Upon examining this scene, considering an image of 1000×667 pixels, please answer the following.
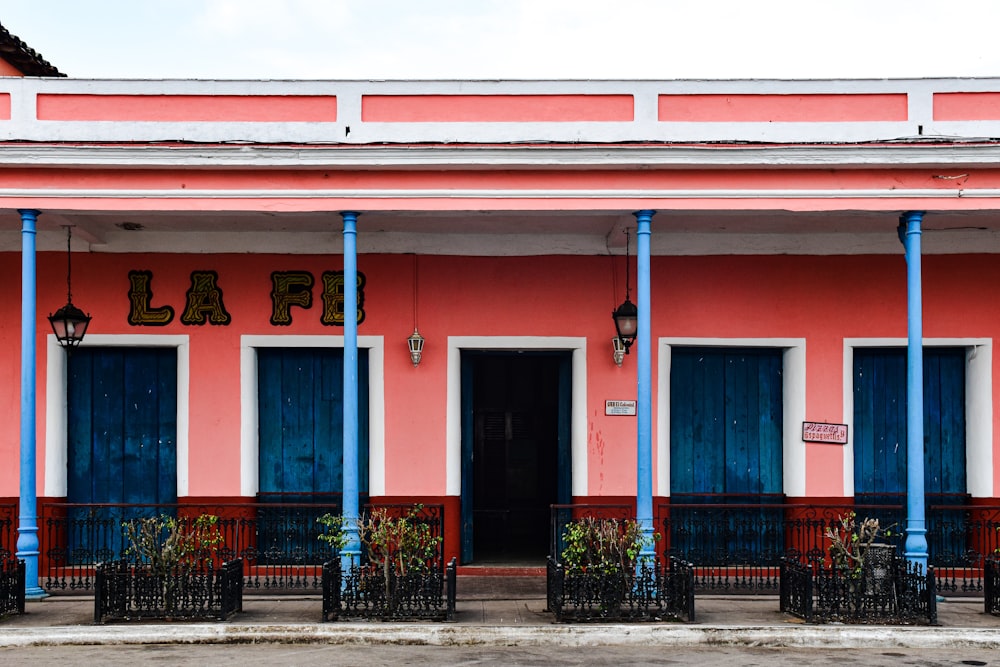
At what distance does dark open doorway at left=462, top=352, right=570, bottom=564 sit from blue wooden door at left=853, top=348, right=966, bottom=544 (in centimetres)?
354

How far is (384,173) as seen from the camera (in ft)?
35.0

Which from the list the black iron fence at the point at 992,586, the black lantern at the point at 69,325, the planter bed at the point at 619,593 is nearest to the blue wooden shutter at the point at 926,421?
the black iron fence at the point at 992,586

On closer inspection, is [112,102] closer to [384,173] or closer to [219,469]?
[384,173]

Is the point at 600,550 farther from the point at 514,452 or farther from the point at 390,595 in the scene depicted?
the point at 514,452

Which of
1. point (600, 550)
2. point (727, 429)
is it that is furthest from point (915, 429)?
point (600, 550)

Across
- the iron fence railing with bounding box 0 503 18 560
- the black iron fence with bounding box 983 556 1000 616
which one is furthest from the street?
the iron fence railing with bounding box 0 503 18 560

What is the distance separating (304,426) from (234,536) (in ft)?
4.98

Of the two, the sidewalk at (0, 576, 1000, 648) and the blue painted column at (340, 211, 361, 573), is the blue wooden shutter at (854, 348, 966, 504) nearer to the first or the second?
the sidewalk at (0, 576, 1000, 648)

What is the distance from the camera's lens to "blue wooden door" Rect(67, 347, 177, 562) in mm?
12484

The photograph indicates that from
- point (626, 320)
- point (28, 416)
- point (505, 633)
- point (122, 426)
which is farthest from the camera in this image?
point (122, 426)

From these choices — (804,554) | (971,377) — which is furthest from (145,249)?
(971,377)

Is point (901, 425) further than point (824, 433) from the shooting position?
Yes

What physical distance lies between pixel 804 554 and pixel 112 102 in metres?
8.58

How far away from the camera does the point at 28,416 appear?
10578mm
